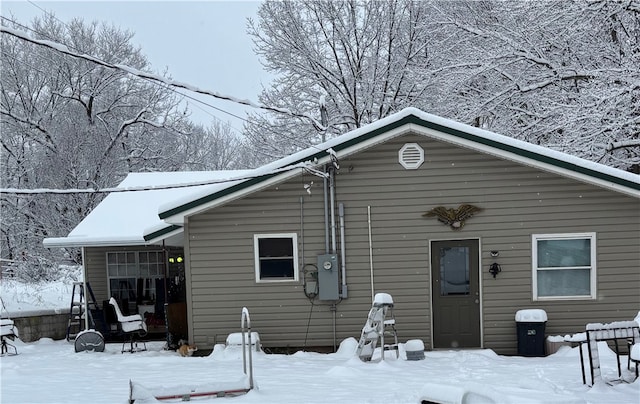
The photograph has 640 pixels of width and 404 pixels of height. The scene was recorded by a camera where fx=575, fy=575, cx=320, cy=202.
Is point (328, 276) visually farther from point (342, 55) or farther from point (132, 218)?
point (342, 55)

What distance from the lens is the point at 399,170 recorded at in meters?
10.3

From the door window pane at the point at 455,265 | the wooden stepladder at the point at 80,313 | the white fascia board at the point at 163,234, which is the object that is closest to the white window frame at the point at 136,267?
the wooden stepladder at the point at 80,313

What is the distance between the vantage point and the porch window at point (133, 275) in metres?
14.0

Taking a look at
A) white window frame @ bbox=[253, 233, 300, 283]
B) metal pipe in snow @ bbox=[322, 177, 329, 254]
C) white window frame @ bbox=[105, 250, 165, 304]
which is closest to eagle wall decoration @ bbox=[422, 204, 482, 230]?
metal pipe in snow @ bbox=[322, 177, 329, 254]

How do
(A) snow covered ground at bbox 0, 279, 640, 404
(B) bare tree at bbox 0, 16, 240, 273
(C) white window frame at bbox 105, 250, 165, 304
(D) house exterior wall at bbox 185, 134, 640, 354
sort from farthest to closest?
(B) bare tree at bbox 0, 16, 240, 273, (C) white window frame at bbox 105, 250, 165, 304, (D) house exterior wall at bbox 185, 134, 640, 354, (A) snow covered ground at bbox 0, 279, 640, 404

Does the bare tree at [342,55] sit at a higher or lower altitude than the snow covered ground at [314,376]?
higher

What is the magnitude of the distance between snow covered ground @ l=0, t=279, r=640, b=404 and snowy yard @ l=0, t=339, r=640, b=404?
1cm

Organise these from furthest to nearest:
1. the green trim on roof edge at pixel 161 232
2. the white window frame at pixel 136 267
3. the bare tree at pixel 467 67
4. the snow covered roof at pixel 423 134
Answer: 1. the white window frame at pixel 136 267
2. the bare tree at pixel 467 67
3. the green trim on roof edge at pixel 161 232
4. the snow covered roof at pixel 423 134

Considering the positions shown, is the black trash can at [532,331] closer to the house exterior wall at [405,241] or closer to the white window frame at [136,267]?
the house exterior wall at [405,241]

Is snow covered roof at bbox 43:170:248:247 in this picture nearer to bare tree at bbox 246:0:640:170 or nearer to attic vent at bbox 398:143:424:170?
attic vent at bbox 398:143:424:170

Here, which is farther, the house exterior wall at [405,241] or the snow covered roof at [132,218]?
the snow covered roof at [132,218]

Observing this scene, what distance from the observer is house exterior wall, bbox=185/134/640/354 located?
1009cm

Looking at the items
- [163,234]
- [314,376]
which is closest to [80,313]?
[163,234]

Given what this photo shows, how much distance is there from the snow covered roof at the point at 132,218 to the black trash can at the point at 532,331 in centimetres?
567
